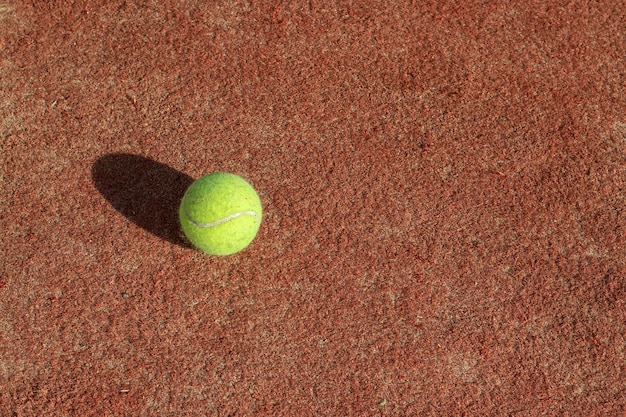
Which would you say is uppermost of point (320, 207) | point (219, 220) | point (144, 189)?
point (219, 220)

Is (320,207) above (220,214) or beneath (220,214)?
beneath

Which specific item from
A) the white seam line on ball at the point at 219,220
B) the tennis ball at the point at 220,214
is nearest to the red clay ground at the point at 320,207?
the tennis ball at the point at 220,214

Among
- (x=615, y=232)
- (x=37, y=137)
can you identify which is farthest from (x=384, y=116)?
(x=37, y=137)

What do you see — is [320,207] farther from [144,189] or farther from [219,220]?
[144,189]

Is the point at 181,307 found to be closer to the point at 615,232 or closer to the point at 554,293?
the point at 554,293

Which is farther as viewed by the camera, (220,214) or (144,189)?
(144,189)

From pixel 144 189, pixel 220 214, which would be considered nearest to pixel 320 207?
pixel 220 214
